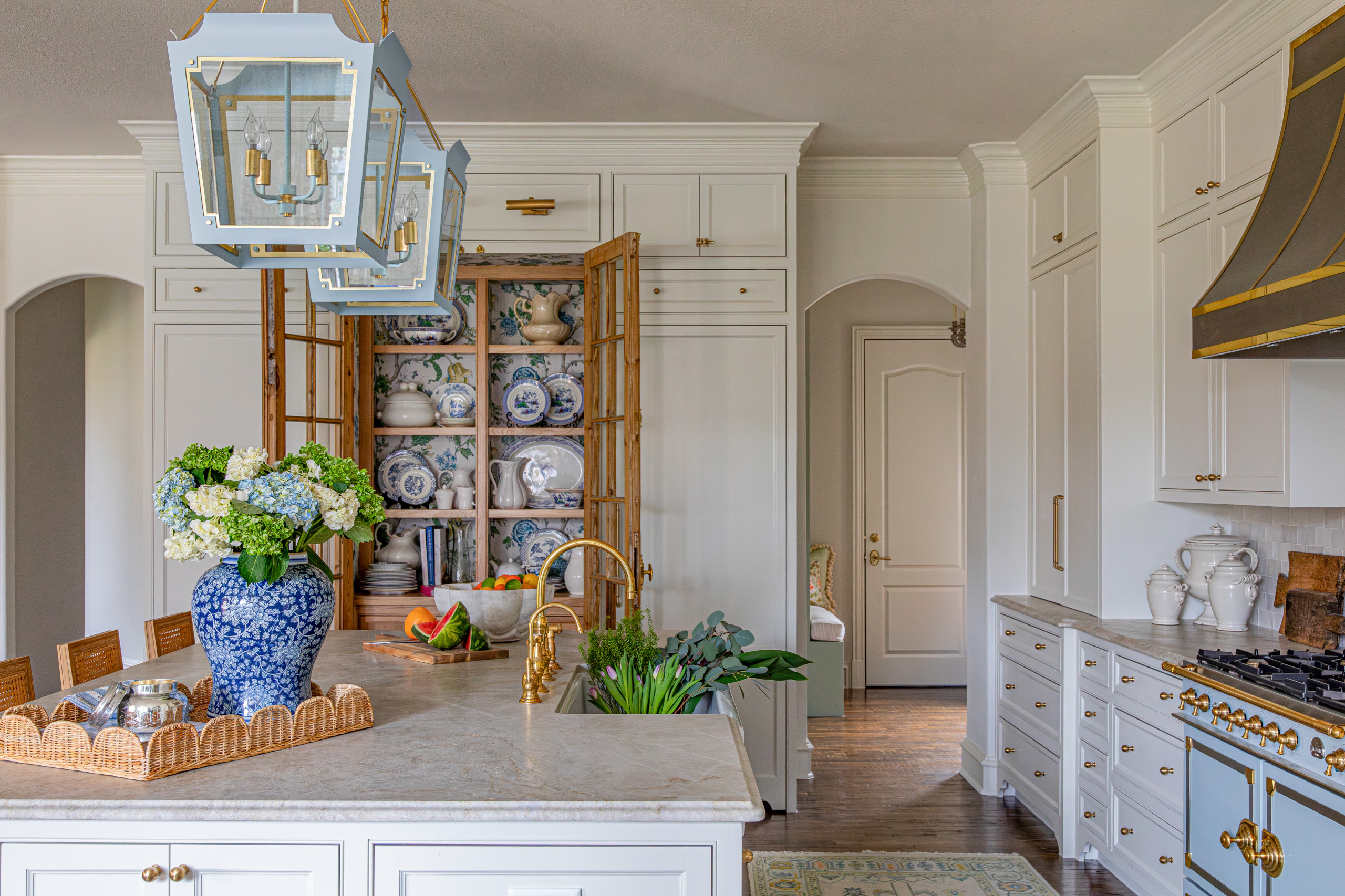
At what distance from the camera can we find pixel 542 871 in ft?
4.89

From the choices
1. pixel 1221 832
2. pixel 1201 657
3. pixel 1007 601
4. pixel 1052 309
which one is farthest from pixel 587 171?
pixel 1221 832

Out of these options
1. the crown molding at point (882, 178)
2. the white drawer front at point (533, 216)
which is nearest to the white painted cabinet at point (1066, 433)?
the crown molding at point (882, 178)

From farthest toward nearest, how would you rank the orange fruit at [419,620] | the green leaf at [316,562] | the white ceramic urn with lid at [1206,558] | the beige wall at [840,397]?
the beige wall at [840,397]
the white ceramic urn with lid at [1206,558]
the orange fruit at [419,620]
the green leaf at [316,562]

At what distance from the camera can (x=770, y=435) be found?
420 centimetres

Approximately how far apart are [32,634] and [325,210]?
4878 mm

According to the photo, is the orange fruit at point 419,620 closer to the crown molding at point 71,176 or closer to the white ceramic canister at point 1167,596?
the white ceramic canister at point 1167,596

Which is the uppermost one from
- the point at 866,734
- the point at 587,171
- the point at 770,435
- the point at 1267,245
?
the point at 587,171

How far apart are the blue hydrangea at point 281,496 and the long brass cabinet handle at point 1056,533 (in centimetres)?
318

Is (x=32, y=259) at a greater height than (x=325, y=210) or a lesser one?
greater

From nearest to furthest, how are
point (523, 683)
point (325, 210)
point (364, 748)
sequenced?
point (325, 210), point (364, 748), point (523, 683)

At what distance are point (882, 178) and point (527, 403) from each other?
2.04 metres

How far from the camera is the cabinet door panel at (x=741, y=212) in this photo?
4207 millimetres

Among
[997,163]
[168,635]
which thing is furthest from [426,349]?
[997,163]

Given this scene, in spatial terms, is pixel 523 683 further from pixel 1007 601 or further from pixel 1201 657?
pixel 1007 601
